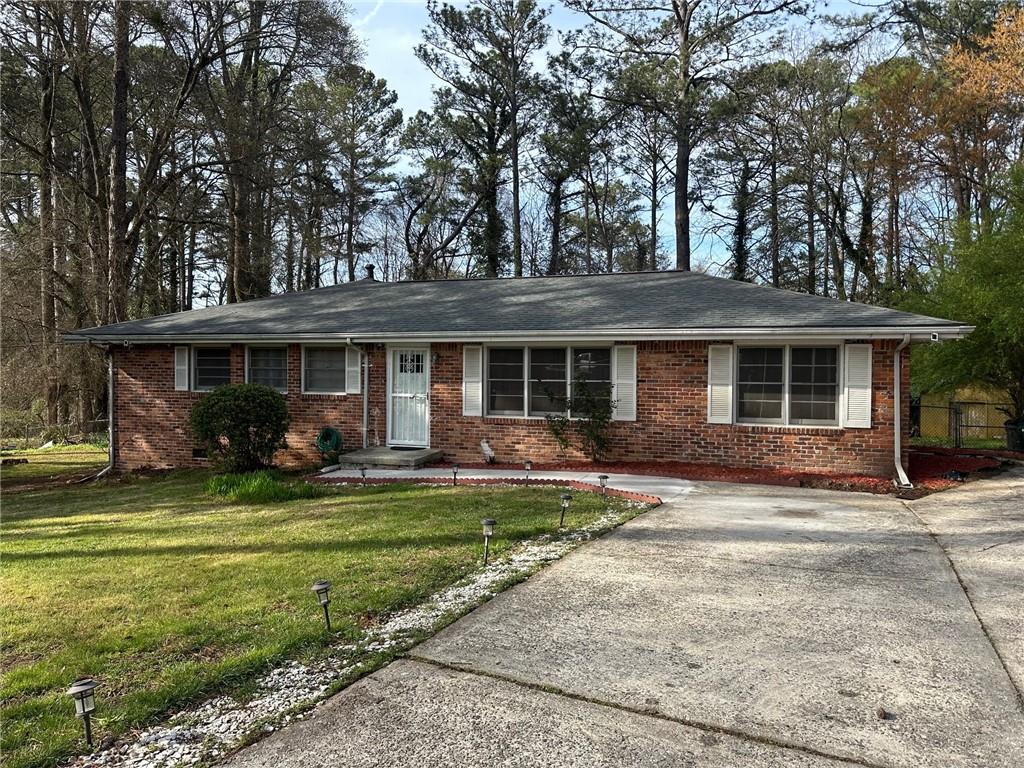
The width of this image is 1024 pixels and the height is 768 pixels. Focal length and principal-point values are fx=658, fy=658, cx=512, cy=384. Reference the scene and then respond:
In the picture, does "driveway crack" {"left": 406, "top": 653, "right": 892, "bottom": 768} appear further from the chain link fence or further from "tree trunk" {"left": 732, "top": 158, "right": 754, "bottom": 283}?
"tree trunk" {"left": 732, "top": 158, "right": 754, "bottom": 283}

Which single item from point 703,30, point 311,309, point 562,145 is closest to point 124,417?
point 311,309

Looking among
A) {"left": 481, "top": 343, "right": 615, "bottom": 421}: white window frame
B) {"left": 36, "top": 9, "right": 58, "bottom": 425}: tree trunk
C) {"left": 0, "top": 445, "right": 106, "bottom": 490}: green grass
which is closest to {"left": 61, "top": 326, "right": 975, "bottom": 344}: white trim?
{"left": 481, "top": 343, "right": 615, "bottom": 421}: white window frame

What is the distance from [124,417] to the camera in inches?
531

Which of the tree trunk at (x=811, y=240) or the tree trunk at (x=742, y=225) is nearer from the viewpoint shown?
the tree trunk at (x=811, y=240)

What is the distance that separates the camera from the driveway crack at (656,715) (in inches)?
104

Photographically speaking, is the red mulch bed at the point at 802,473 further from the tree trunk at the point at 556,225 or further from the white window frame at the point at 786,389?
the tree trunk at the point at 556,225

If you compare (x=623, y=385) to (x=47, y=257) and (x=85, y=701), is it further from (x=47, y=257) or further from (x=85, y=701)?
(x=47, y=257)

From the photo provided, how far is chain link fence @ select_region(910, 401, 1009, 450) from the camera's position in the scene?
17031 millimetres

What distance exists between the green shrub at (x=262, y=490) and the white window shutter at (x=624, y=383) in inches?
190

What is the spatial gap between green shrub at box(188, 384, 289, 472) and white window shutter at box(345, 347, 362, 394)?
1.32 metres

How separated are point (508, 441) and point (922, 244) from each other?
18.6 metres

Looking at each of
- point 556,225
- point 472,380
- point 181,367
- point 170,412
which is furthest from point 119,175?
point 556,225

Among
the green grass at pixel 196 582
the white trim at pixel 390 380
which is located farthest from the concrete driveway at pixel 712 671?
the white trim at pixel 390 380

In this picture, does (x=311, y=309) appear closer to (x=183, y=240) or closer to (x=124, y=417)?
(x=124, y=417)
